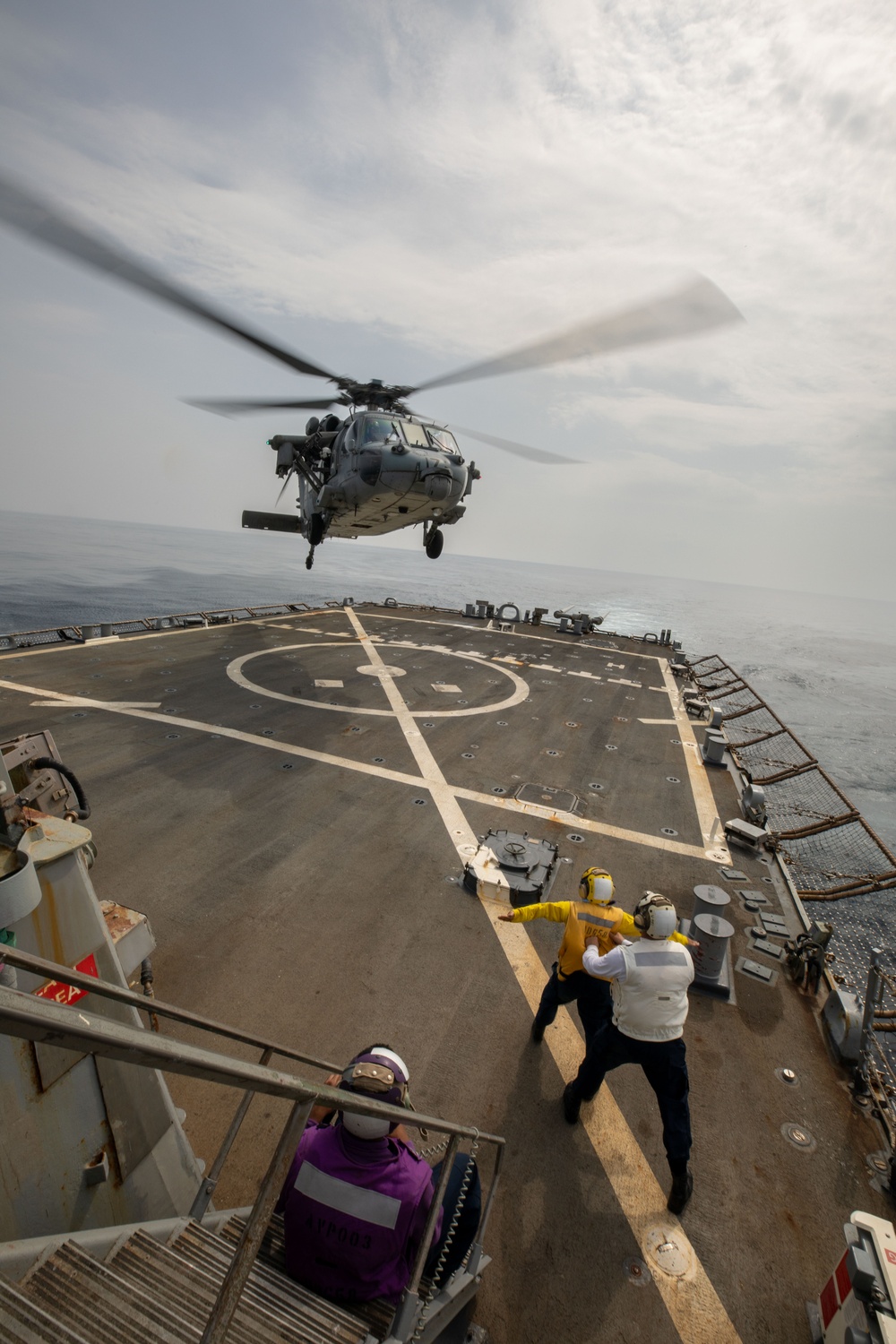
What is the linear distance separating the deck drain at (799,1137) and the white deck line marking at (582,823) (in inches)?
185

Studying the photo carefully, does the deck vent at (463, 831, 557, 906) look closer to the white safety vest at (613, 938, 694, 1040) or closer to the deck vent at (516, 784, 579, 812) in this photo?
the deck vent at (516, 784, 579, 812)

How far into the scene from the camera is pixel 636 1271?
4.14m

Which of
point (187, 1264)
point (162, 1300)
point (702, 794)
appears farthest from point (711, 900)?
point (162, 1300)

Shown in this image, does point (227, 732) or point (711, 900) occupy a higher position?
point (711, 900)

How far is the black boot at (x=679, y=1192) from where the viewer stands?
4496mm

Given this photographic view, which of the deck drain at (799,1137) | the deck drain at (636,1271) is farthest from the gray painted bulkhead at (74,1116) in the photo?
the deck drain at (799,1137)

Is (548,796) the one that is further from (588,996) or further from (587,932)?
(587,932)

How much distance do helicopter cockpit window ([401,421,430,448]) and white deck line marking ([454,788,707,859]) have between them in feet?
30.7

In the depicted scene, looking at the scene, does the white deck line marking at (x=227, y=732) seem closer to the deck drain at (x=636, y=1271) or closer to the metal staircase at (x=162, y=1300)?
the deck drain at (x=636, y=1271)

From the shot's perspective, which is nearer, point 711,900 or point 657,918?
point 657,918

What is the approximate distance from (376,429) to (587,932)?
13.9m

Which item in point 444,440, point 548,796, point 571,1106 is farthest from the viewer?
point 444,440

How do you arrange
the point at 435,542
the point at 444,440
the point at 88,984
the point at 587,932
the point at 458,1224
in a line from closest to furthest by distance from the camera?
→ the point at 88,984, the point at 458,1224, the point at 587,932, the point at 444,440, the point at 435,542

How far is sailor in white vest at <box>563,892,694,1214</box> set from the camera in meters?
4.53
